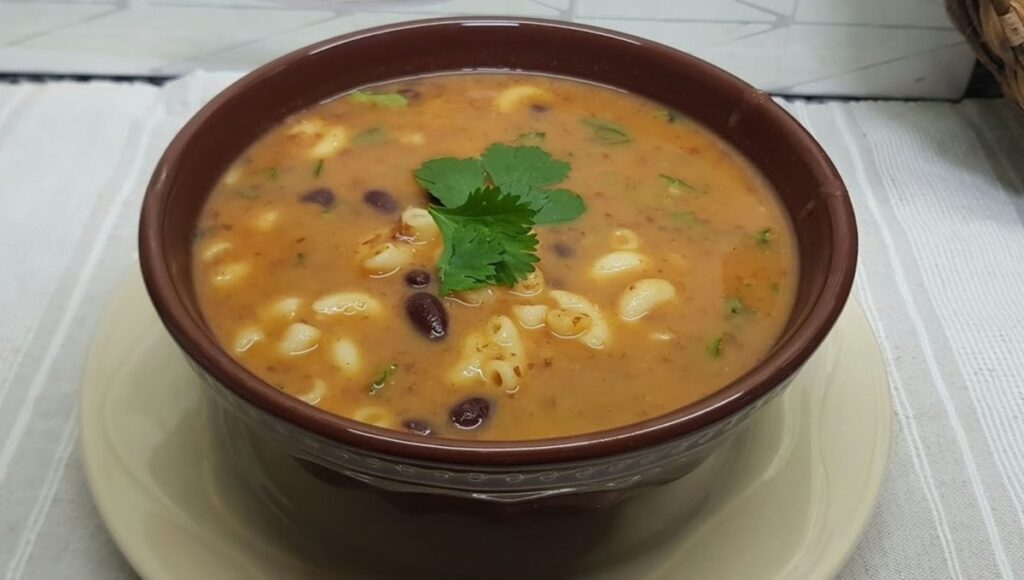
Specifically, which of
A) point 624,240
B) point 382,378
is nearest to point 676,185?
point 624,240

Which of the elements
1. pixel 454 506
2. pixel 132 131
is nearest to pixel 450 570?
pixel 454 506

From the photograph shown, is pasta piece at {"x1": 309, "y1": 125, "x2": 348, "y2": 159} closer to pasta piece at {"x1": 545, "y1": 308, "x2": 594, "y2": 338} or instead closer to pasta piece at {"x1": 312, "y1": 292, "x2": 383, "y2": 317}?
pasta piece at {"x1": 312, "y1": 292, "x2": 383, "y2": 317}

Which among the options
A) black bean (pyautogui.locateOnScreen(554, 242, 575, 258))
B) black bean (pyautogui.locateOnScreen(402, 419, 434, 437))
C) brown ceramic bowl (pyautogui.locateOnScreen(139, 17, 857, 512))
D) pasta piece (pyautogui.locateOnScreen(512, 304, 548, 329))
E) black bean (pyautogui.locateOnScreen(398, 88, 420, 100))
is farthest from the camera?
black bean (pyautogui.locateOnScreen(398, 88, 420, 100))

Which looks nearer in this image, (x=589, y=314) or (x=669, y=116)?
(x=589, y=314)

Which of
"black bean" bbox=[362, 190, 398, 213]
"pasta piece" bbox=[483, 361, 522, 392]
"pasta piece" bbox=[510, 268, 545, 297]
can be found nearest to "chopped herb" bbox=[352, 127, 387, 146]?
"black bean" bbox=[362, 190, 398, 213]

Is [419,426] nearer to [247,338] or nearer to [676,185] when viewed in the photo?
[247,338]

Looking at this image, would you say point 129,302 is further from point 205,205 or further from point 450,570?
point 450,570

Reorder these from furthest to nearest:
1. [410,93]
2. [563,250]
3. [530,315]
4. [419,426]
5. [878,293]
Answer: [878,293]
[410,93]
[563,250]
[530,315]
[419,426]

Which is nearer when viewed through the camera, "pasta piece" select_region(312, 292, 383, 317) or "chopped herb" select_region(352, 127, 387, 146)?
"pasta piece" select_region(312, 292, 383, 317)
